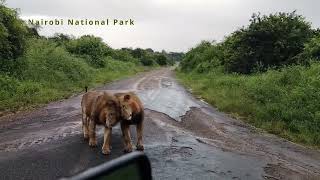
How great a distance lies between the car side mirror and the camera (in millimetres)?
1247

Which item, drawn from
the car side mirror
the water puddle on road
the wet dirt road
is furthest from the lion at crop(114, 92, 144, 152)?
the car side mirror

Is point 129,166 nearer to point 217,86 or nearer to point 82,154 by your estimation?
point 82,154

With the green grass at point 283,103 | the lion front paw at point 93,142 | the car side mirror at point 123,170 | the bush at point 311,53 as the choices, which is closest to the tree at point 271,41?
the bush at point 311,53

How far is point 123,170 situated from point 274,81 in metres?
17.5

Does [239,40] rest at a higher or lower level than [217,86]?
higher

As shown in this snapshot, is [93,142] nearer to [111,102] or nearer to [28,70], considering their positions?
[111,102]

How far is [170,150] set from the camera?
27.8ft

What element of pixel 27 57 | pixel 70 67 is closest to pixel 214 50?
pixel 70 67

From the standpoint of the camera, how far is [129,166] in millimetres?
1380

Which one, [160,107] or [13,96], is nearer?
[160,107]

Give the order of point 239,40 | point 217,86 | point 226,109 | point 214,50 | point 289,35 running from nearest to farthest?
point 226,109, point 217,86, point 289,35, point 239,40, point 214,50

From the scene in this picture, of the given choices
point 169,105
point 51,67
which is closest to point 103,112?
point 169,105

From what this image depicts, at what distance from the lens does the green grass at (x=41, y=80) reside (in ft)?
52.5

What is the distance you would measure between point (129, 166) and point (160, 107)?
1344 cm
